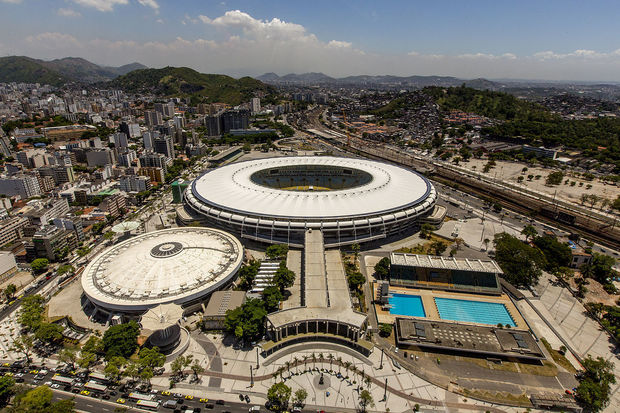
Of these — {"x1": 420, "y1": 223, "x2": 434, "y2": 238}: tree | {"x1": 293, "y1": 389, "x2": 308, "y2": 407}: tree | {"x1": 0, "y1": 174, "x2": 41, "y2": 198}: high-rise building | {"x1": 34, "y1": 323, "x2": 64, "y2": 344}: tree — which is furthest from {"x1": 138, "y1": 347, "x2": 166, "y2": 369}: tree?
{"x1": 0, "y1": 174, "x2": 41, "y2": 198}: high-rise building

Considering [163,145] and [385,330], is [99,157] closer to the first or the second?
[163,145]

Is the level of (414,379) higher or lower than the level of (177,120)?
lower

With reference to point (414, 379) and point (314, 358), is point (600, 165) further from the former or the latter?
point (314, 358)

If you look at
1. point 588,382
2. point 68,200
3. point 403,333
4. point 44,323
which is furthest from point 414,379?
point 68,200

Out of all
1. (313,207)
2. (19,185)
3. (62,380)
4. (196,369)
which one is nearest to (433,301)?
(313,207)

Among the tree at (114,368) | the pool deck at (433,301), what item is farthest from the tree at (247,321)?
the pool deck at (433,301)

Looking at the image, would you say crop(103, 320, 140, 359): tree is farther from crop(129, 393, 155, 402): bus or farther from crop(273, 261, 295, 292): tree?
crop(273, 261, 295, 292): tree
